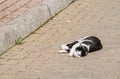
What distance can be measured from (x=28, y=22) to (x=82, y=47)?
156 centimetres

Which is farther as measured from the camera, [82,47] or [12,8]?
[12,8]

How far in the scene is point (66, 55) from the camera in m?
7.00

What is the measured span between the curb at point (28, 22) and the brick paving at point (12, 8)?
0.18 meters

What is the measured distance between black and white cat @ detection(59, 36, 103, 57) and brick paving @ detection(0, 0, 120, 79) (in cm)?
8

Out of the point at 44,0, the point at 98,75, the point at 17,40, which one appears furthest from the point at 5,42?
the point at 44,0

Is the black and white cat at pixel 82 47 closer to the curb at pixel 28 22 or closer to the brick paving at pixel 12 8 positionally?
the curb at pixel 28 22

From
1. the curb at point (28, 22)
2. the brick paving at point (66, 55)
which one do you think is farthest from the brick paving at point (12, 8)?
the brick paving at point (66, 55)

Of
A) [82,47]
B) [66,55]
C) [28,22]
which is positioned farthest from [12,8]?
[82,47]

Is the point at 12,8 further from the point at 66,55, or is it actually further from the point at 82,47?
the point at 82,47

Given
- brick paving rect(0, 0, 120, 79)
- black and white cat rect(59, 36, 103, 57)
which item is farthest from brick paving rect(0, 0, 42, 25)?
black and white cat rect(59, 36, 103, 57)

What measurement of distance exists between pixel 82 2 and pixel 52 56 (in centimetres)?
342

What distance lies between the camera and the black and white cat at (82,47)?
687 centimetres

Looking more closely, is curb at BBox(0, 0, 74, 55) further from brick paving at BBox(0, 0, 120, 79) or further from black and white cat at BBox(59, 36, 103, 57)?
black and white cat at BBox(59, 36, 103, 57)

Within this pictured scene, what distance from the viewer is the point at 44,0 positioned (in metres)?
9.39
